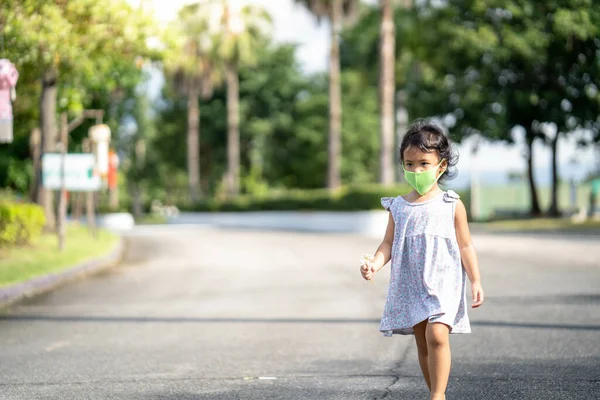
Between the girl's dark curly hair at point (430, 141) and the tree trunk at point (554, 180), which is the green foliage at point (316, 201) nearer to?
the tree trunk at point (554, 180)

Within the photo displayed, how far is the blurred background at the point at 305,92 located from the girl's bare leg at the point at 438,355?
5.31 ft

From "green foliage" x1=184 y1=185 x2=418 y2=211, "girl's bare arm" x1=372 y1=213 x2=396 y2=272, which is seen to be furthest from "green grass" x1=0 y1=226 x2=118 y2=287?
"green foliage" x1=184 y1=185 x2=418 y2=211

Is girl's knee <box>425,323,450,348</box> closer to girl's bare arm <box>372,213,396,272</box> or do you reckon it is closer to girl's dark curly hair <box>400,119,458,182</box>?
girl's bare arm <box>372,213,396,272</box>

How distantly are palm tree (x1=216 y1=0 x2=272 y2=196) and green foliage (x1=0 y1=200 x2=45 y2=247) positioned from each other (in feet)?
129

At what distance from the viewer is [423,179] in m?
5.52

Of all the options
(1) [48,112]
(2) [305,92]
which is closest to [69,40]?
(1) [48,112]

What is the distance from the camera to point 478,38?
43125 millimetres

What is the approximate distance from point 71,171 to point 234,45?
119ft

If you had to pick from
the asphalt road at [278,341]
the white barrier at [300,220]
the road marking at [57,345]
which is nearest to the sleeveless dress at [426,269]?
the asphalt road at [278,341]

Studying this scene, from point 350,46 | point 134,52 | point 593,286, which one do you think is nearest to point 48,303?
point 593,286

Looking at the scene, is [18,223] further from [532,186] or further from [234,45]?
[234,45]

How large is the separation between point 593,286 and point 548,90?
107 feet

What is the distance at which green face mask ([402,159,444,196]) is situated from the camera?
5.52m

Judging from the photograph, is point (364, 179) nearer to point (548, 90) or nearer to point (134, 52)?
point (548, 90)
